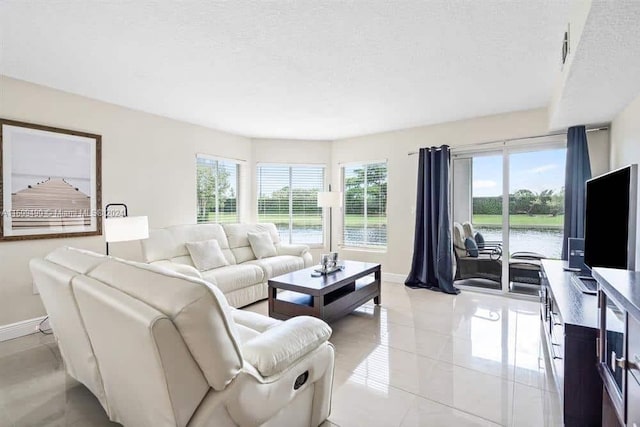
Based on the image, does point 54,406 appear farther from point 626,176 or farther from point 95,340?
point 626,176

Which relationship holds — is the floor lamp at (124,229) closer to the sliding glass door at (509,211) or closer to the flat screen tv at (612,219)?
the flat screen tv at (612,219)

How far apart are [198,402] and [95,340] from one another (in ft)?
2.15

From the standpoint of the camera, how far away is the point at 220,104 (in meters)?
3.72

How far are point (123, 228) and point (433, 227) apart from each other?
3957 mm

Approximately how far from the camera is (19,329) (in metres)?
2.99

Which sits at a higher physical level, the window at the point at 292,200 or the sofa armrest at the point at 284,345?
the window at the point at 292,200

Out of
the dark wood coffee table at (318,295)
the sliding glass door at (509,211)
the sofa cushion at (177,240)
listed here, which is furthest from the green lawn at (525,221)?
the sofa cushion at (177,240)

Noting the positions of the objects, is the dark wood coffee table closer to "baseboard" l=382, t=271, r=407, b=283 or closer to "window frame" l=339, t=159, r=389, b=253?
"baseboard" l=382, t=271, r=407, b=283

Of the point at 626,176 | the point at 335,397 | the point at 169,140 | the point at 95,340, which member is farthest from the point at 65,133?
the point at 626,176

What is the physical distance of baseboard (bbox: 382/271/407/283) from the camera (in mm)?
5023

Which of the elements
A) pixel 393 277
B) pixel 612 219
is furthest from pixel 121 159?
pixel 612 219

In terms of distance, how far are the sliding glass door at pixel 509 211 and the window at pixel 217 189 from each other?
3677 mm

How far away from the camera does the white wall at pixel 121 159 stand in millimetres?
2977

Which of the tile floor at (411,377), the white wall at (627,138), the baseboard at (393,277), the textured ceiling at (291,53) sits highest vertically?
the textured ceiling at (291,53)
